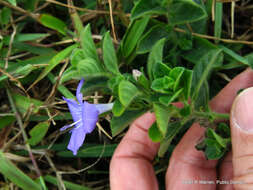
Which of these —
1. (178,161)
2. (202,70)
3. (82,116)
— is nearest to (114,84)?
(82,116)

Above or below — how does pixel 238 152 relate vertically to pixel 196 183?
above

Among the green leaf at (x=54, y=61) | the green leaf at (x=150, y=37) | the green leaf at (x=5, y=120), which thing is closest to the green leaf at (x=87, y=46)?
the green leaf at (x=150, y=37)

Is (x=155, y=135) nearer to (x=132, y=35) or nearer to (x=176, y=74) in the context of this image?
(x=176, y=74)

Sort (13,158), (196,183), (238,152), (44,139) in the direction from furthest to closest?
(44,139) < (13,158) < (196,183) < (238,152)

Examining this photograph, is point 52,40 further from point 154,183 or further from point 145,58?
point 154,183

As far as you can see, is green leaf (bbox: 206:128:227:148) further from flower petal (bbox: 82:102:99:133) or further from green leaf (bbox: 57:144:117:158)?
green leaf (bbox: 57:144:117:158)

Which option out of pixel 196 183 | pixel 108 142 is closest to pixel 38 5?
pixel 108 142
